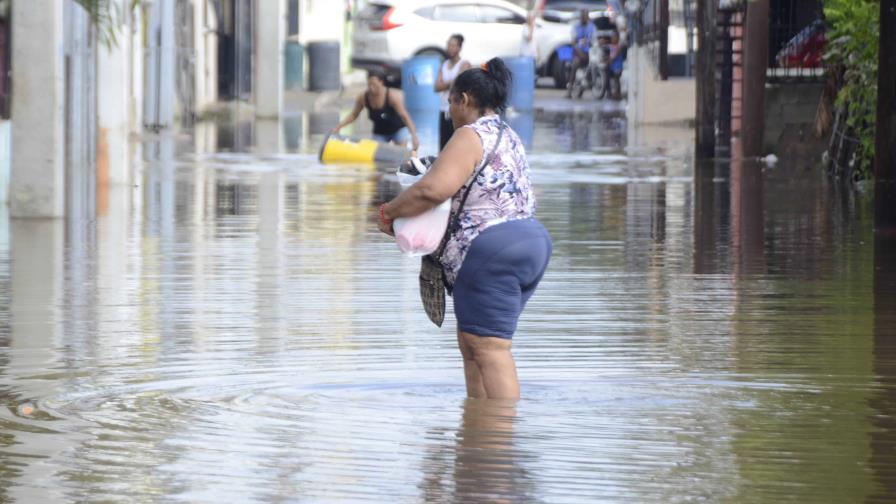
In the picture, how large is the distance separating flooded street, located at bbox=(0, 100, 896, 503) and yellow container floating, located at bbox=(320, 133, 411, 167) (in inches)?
226

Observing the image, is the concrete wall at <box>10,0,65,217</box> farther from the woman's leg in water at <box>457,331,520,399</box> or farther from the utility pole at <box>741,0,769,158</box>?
the utility pole at <box>741,0,769,158</box>

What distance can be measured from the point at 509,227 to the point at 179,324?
2967 millimetres

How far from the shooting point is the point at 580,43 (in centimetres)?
3900

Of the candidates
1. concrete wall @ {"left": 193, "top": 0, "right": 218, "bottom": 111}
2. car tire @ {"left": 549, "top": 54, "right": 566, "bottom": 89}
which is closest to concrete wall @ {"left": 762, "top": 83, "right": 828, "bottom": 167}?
concrete wall @ {"left": 193, "top": 0, "right": 218, "bottom": 111}

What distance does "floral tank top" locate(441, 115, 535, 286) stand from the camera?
22.5 feet

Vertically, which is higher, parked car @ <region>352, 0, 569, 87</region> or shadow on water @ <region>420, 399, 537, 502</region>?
parked car @ <region>352, 0, 569, 87</region>

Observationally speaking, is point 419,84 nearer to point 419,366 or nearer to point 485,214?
point 419,366

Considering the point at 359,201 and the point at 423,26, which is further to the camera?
the point at 423,26

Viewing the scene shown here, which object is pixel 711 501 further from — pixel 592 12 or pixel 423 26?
pixel 592 12

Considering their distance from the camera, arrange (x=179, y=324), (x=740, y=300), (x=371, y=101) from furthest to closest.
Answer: (x=371, y=101), (x=740, y=300), (x=179, y=324)

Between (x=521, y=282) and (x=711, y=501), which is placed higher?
(x=521, y=282)

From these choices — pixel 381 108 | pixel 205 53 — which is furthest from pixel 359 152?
pixel 205 53

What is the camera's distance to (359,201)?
16812 mm

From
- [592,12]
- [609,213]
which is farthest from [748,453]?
[592,12]
